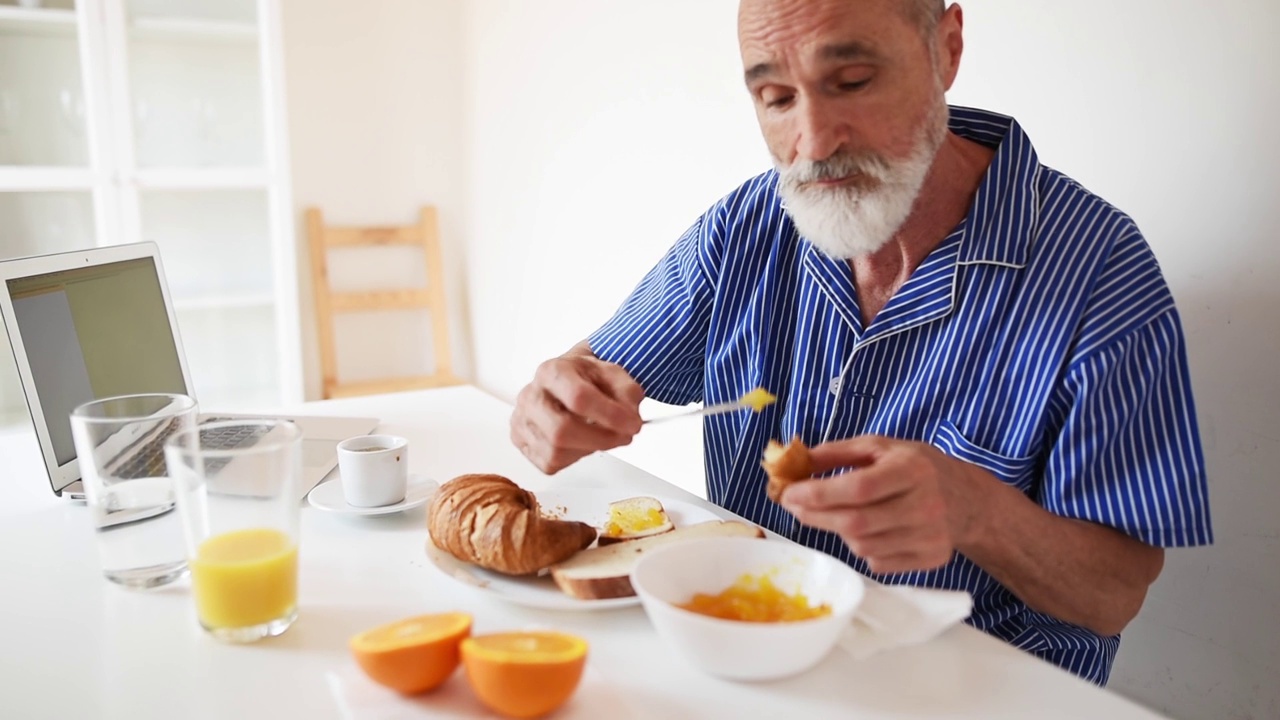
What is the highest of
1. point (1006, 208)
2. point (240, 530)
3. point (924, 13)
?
point (924, 13)

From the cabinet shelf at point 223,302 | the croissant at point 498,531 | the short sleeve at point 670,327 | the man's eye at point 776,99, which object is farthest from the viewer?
the cabinet shelf at point 223,302

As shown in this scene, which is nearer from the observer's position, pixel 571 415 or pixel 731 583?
pixel 731 583

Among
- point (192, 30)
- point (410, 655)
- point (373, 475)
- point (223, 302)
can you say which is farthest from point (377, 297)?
point (410, 655)

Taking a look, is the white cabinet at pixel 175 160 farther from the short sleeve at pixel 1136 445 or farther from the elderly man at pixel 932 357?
the short sleeve at pixel 1136 445

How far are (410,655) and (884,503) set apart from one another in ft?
1.32

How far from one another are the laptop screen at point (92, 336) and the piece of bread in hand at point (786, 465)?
0.90m

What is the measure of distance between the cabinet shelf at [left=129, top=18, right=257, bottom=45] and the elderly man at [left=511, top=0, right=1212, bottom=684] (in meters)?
2.27

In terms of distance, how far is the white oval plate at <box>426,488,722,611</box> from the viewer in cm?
90

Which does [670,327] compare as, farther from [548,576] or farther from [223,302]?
[223,302]

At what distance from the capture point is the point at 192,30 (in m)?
2.95

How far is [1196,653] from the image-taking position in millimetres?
1239

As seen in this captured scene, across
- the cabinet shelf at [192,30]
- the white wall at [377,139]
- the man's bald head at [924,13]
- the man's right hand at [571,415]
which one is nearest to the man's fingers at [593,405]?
the man's right hand at [571,415]

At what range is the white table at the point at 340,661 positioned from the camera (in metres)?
0.75

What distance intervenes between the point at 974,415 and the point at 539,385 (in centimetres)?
50
